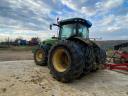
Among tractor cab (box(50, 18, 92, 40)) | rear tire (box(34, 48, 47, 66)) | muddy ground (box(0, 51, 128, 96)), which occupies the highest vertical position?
tractor cab (box(50, 18, 92, 40))

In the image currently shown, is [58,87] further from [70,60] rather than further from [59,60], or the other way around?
[59,60]

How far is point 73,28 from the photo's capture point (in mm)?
6934

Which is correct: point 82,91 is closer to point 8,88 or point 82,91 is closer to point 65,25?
point 8,88

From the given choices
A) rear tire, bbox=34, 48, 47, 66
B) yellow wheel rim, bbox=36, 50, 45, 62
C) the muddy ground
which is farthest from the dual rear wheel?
yellow wheel rim, bbox=36, 50, 45, 62

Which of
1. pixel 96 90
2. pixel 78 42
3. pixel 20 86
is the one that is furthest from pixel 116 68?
pixel 20 86

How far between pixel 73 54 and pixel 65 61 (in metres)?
0.97

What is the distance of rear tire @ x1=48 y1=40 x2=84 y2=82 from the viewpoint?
5043 mm

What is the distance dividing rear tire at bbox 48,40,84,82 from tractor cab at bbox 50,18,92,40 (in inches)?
50.2

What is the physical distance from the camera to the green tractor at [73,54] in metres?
5.09

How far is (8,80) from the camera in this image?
17.4 feet

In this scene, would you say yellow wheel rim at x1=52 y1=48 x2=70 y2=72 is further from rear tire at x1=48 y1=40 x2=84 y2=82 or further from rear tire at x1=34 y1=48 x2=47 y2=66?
rear tire at x1=34 y1=48 x2=47 y2=66

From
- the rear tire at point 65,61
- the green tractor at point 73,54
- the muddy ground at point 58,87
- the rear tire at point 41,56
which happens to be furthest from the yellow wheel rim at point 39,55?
the muddy ground at point 58,87

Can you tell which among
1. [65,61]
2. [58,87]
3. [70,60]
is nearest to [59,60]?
[65,61]

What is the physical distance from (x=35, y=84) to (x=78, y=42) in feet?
6.18
